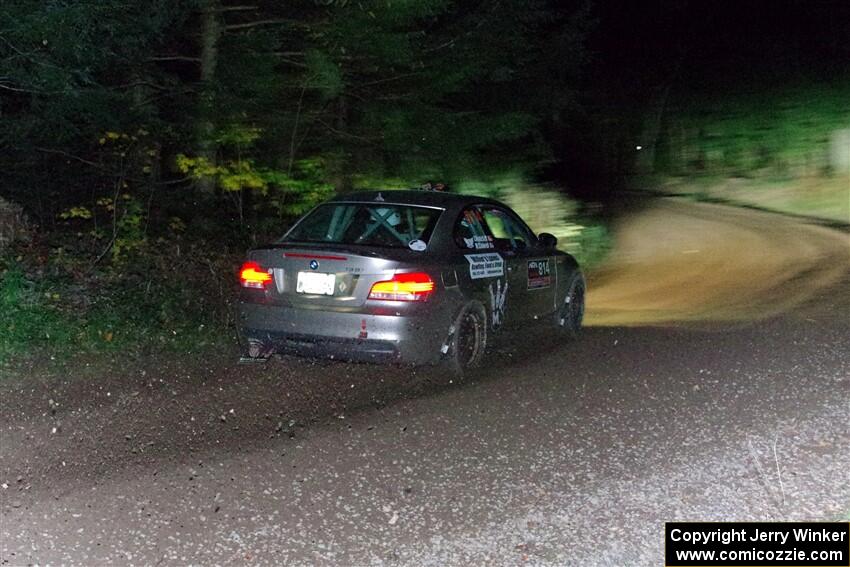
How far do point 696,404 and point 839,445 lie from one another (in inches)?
50.8

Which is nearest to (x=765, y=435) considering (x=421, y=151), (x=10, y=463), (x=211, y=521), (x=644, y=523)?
(x=644, y=523)

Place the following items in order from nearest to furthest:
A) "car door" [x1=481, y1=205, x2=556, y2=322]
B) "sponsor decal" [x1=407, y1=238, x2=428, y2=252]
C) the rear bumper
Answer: the rear bumper, "sponsor decal" [x1=407, y1=238, x2=428, y2=252], "car door" [x1=481, y1=205, x2=556, y2=322]

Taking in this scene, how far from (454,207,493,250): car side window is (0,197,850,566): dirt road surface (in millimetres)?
1108

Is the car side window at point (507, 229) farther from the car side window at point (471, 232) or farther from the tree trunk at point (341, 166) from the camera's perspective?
the tree trunk at point (341, 166)

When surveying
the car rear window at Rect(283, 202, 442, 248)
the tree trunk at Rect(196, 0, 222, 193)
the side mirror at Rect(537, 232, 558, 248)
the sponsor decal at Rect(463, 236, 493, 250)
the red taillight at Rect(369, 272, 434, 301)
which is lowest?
the red taillight at Rect(369, 272, 434, 301)

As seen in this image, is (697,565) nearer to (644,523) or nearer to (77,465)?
(644,523)

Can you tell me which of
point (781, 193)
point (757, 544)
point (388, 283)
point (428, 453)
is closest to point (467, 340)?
point (388, 283)

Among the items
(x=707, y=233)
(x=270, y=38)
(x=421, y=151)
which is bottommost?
(x=707, y=233)

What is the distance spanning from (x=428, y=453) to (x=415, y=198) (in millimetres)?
3248

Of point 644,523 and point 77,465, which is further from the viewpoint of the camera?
point 77,465

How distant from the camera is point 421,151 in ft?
54.0

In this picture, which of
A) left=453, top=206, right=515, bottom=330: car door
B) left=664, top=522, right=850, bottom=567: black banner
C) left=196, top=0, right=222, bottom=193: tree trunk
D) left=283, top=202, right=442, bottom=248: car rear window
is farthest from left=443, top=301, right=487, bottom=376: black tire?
left=196, top=0, right=222, bottom=193: tree trunk

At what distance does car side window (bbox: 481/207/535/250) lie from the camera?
9.60 metres

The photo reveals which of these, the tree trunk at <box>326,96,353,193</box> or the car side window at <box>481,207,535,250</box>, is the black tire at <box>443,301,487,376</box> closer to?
the car side window at <box>481,207,535,250</box>
